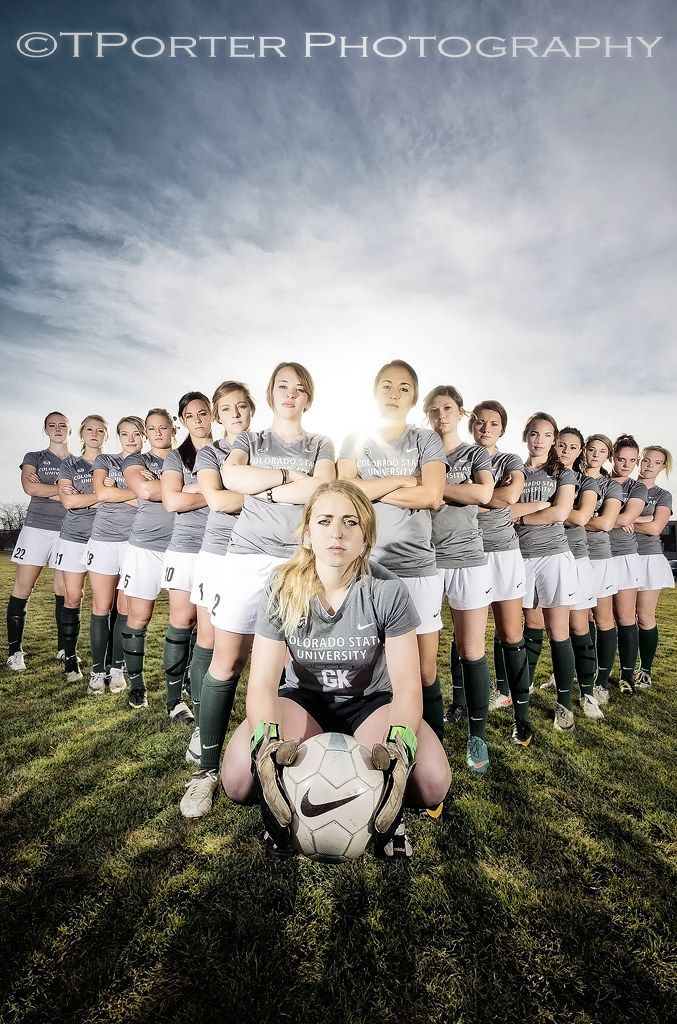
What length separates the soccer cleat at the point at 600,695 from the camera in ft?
18.7

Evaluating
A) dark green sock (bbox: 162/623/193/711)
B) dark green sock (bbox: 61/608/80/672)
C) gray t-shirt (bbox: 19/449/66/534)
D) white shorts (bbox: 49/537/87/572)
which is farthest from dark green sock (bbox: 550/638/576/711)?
gray t-shirt (bbox: 19/449/66/534)

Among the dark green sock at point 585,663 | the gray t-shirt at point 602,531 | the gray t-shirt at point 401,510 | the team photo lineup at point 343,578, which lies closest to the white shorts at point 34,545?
the team photo lineup at point 343,578

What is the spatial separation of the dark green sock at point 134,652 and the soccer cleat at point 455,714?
334cm

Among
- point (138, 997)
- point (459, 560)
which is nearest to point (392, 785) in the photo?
point (138, 997)

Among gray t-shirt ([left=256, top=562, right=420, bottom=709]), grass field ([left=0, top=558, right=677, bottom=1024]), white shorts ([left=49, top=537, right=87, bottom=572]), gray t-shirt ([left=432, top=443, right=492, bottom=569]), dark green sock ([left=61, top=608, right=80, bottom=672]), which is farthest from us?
dark green sock ([left=61, top=608, right=80, bottom=672])

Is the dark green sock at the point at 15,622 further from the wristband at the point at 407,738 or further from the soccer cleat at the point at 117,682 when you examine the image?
the wristband at the point at 407,738

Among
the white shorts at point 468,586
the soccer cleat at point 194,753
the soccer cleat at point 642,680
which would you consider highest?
the white shorts at point 468,586

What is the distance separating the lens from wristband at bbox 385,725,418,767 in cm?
243

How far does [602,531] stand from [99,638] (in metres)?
6.60

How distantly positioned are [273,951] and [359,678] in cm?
126

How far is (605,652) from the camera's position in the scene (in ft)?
20.9

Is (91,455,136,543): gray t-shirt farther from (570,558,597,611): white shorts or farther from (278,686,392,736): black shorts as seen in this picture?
(570,558,597,611): white shorts

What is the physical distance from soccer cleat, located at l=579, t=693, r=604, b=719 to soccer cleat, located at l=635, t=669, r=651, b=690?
1.51 metres

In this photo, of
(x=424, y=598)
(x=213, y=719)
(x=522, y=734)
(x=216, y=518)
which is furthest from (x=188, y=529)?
(x=522, y=734)
